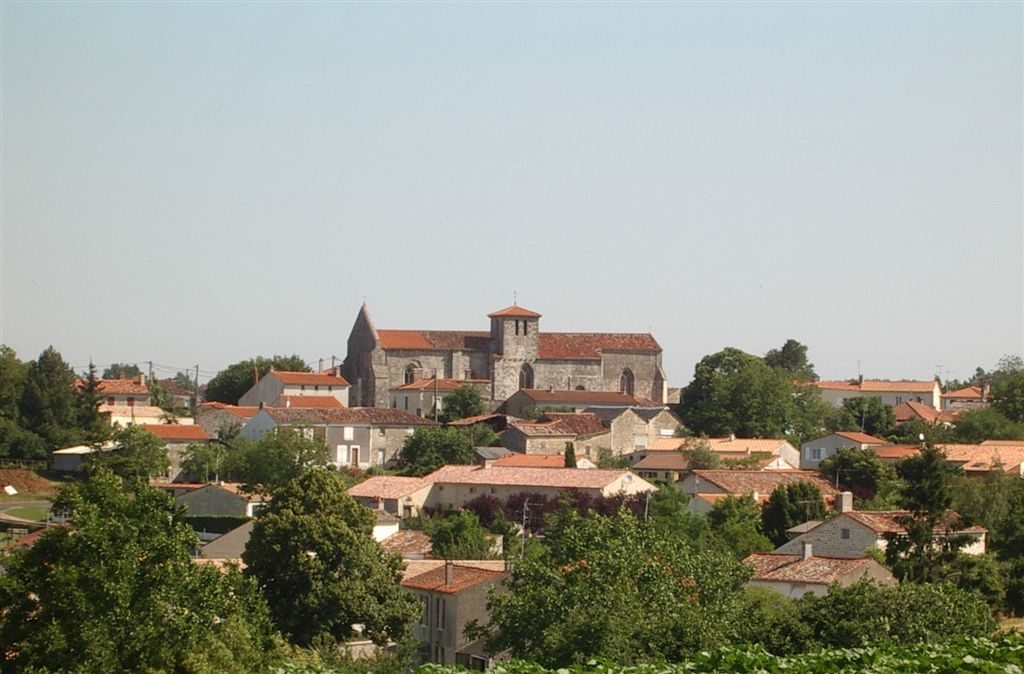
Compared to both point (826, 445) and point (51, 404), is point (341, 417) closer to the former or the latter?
point (51, 404)

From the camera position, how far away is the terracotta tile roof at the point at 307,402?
10030 centimetres

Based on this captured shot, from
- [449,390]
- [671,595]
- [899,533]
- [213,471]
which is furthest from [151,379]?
[671,595]

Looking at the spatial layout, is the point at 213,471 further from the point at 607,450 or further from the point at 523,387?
the point at 523,387

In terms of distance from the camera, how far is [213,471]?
3297 inches

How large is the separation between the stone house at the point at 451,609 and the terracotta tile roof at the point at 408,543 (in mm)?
11165

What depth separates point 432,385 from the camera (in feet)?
340

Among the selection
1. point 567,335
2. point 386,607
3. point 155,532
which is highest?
point 567,335

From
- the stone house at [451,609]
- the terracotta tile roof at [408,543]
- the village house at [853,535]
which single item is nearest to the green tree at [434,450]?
the terracotta tile roof at [408,543]

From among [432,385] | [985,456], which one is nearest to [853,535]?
[985,456]

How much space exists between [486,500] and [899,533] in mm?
23217

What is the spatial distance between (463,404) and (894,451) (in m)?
27.2

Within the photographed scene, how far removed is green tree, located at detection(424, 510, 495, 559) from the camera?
58438mm

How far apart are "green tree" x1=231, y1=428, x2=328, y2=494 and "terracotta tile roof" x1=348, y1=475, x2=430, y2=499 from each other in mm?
2777

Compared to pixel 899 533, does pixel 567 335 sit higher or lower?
higher
